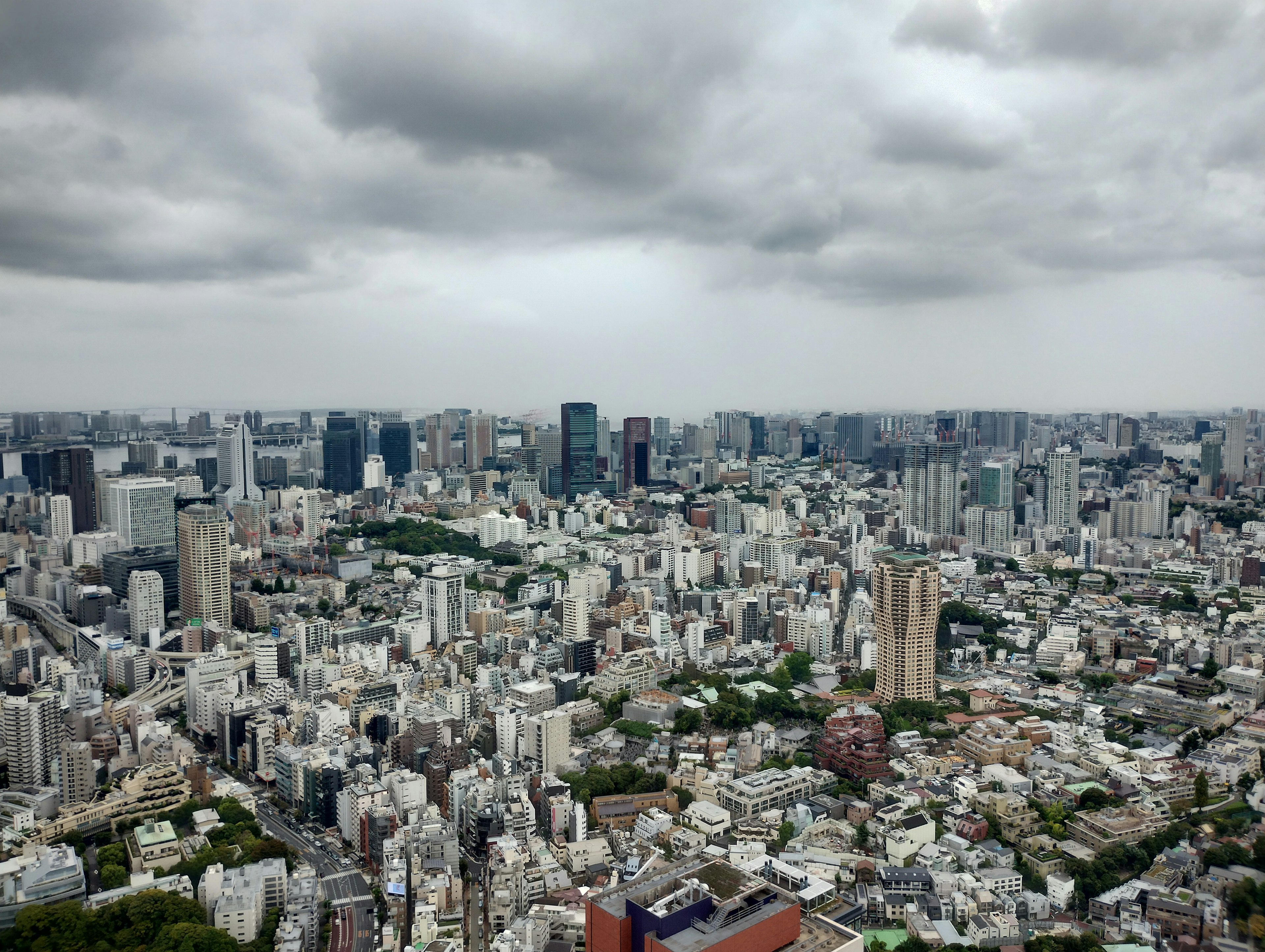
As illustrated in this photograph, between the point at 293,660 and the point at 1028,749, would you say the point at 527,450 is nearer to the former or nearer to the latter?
the point at 293,660

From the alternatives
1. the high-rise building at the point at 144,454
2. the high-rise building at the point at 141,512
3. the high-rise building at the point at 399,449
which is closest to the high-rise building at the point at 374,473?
the high-rise building at the point at 399,449

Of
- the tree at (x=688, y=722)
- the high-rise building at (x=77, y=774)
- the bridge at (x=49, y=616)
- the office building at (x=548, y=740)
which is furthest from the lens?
the bridge at (x=49, y=616)

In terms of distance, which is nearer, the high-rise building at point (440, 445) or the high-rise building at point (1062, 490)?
the high-rise building at point (1062, 490)

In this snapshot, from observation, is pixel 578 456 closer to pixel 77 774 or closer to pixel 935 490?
pixel 935 490

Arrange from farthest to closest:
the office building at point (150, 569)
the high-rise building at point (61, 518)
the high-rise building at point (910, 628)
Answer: the high-rise building at point (61, 518) → the office building at point (150, 569) → the high-rise building at point (910, 628)

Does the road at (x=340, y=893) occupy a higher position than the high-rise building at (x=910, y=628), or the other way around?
the high-rise building at (x=910, y=628)

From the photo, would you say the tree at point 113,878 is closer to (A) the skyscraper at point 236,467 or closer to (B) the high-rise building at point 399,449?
(A) the skyscraper at point 236,467

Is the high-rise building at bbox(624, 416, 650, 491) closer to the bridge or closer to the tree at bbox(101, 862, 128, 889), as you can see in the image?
the bridge
